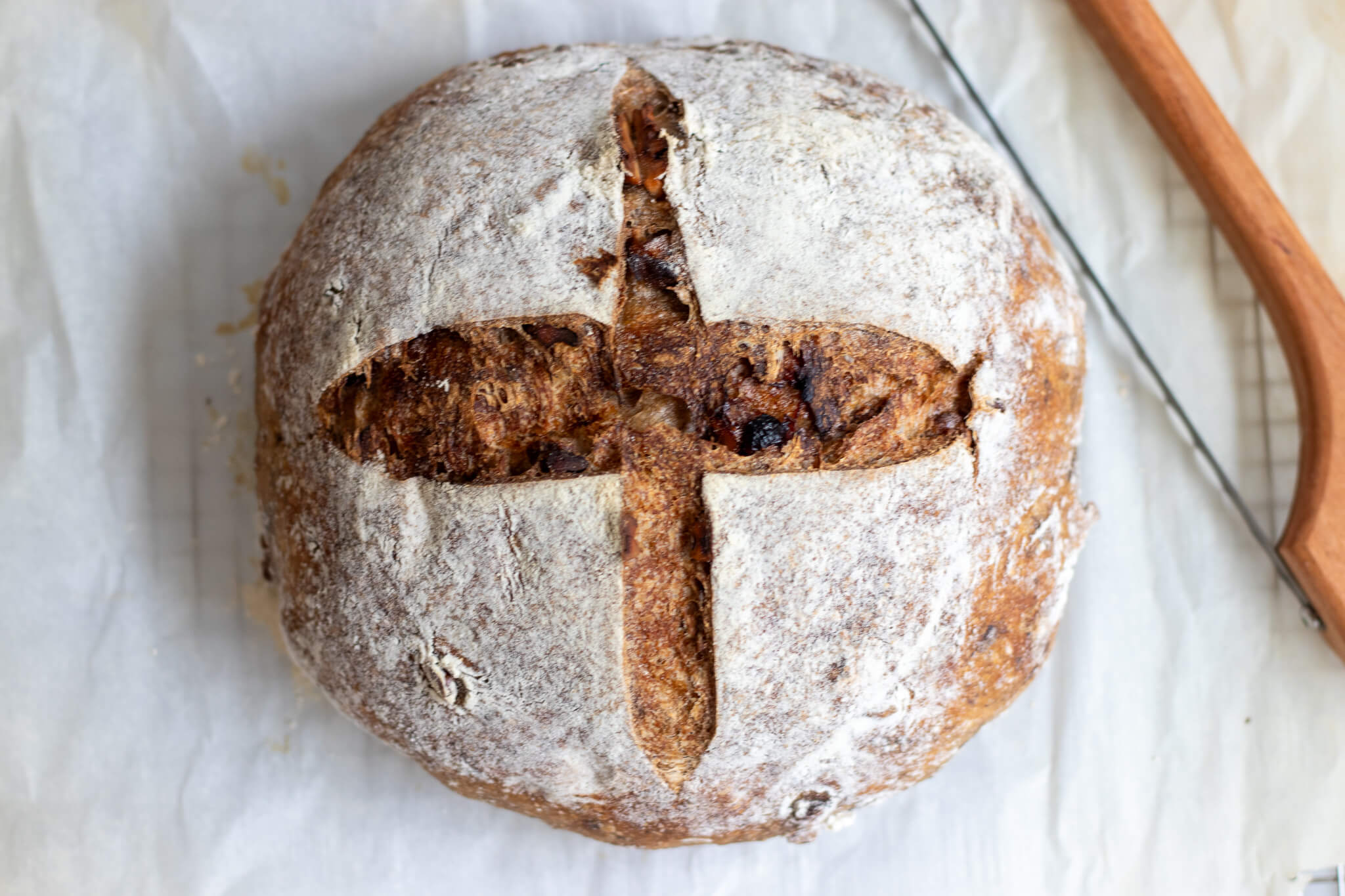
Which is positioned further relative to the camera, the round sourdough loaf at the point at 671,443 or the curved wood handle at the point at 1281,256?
the curved wood handle at the point at 1281,256

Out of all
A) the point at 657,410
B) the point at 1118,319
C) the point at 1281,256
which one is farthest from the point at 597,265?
the point at 1281,256

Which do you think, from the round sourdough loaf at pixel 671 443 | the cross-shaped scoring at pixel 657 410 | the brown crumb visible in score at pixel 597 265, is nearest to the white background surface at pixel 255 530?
the round sourdough loaf at pixel 671 443

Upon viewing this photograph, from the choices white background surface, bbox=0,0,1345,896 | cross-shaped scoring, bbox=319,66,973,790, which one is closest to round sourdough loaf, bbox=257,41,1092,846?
cross-shaped scoring, bbox=319,66,973,790

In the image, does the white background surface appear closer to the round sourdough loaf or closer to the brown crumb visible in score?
the round sourdough loaf

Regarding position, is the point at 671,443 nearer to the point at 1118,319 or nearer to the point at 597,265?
the point at 597,265

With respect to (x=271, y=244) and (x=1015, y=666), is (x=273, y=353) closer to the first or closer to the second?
(x=271, y=244)

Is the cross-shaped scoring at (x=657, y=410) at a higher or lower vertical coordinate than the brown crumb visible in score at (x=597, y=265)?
lower

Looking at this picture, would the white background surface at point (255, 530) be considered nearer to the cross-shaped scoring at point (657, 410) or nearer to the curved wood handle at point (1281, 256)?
the curved wood handle at point (1281, 256)
